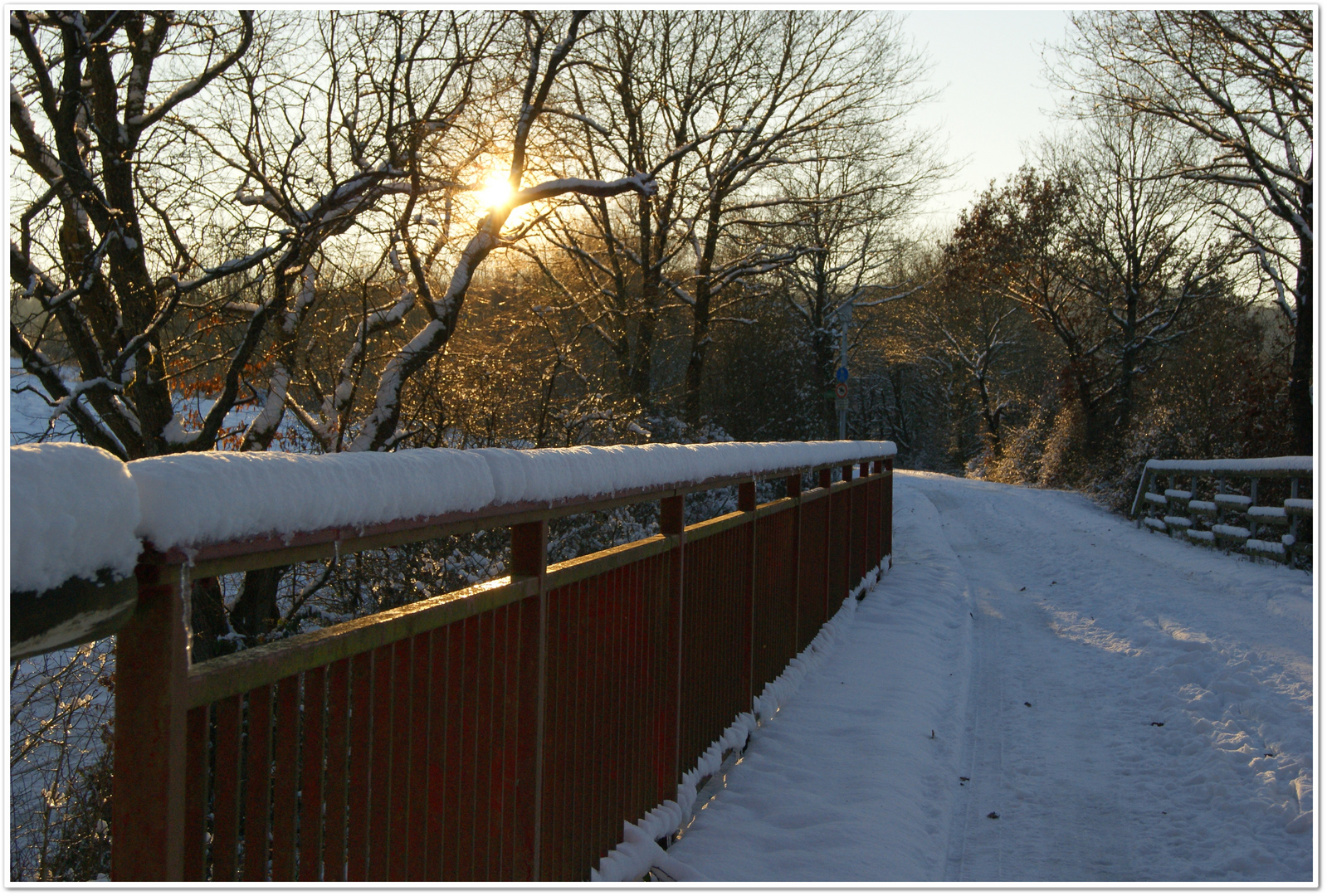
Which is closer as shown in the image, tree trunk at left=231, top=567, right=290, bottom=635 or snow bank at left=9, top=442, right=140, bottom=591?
snow bank at left=9, top=442, right=140, bottom=591

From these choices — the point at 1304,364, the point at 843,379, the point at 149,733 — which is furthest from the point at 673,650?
the point at 843,379

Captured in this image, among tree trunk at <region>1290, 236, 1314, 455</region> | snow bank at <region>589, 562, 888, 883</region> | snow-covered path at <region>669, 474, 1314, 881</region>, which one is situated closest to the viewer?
snow bank at <region>589, 562, 888, 883</region>

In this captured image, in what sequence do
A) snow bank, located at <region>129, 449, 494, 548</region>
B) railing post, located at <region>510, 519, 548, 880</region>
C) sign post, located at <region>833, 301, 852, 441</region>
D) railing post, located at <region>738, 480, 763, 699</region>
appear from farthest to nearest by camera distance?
sign post, located at <region>833, 301, 852, 441</region>
railing post, located at <region>738, 480, 763, 699</region>
railing post, located at <region>510, 519, 548, 880</region>
snow bank, located at <region>129, 449, 494, 548</region>

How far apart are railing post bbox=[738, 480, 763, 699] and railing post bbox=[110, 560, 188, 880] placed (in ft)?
12.6

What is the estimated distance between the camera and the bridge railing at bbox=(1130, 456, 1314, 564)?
10.6 metres

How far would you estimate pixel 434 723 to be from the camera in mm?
2049

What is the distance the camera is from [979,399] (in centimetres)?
3972

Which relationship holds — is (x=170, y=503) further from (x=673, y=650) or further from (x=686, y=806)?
(x=686, y=806)

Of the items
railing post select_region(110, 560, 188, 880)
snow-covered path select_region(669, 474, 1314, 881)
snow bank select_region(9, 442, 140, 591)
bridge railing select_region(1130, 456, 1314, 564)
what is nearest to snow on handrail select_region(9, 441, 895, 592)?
snow bank select_region(9, 442, 140, 591)

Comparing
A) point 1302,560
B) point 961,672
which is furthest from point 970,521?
point 961,672

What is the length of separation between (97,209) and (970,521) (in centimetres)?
1572

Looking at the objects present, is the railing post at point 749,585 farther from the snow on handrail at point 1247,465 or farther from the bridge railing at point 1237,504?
the snow on handrail at point 1247,465

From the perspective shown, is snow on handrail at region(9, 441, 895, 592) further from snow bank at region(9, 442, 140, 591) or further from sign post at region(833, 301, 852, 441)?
sign post at region(833, 301, 852, 441)

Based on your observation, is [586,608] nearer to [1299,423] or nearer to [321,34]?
[321,34]
